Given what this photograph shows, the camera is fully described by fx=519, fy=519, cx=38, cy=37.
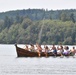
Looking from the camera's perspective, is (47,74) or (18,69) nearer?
(47,74)

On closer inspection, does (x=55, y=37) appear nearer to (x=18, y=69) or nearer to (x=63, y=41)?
(x=63, y=41)

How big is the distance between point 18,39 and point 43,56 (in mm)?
117127

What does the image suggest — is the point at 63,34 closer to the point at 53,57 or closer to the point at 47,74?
the point at 53,57

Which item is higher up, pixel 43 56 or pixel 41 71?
pixel 41 71

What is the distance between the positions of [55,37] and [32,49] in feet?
325

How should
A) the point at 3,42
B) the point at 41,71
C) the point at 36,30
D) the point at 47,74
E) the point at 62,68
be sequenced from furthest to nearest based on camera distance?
1. the point at 3,42
2. the point at 36,30
3. the point at 62,68
4. the point at 41,71
5. the point at 47,74

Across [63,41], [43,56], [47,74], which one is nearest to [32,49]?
[43,56]

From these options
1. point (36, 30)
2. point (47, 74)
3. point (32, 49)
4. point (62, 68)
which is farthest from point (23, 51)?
point (36, 30)

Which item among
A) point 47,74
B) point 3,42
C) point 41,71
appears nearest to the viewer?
point 47,74

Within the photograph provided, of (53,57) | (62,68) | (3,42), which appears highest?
(62,68)

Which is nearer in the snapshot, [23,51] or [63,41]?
[23,51]

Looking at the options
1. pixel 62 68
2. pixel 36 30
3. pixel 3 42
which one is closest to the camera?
pixel 62 68

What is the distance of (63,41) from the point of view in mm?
160250

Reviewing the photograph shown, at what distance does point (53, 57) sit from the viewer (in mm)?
65438
